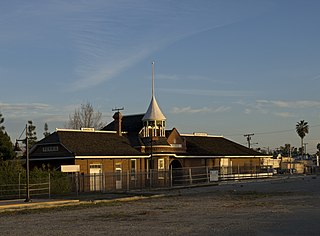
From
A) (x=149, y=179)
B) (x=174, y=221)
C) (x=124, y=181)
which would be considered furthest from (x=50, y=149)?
(x=174, y=221)

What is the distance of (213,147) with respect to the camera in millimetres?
67375

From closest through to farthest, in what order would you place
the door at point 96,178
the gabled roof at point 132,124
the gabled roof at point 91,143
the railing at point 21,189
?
the railing at point 21,189 → the door at point 96,178 → the gabled roof at point 91,143 → the gabled roof at point 132,124

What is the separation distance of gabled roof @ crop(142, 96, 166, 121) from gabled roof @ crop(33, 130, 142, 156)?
4295 mm

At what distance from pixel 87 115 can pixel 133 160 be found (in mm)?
37432

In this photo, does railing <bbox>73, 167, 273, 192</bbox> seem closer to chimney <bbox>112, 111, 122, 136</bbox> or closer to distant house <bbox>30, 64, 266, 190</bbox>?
distant house <bbox>30, 64, 266, 190</bbox>

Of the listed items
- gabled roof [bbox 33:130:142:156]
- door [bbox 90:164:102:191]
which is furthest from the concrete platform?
gabled roof [bbox 33:130:142:156]

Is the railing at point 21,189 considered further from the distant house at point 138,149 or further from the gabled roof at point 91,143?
the gabled roof at point 91,143

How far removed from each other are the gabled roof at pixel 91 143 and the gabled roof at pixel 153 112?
430 centimetres

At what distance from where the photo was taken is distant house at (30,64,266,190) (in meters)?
51.5

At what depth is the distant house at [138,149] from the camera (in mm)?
51500

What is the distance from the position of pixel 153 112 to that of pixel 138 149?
5.05 meters

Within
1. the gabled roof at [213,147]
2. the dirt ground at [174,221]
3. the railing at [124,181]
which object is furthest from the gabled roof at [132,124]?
the dirt ground at [174,221]

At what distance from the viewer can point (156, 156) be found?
5750cm

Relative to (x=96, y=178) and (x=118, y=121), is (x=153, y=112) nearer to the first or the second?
(x=118, y=121)
